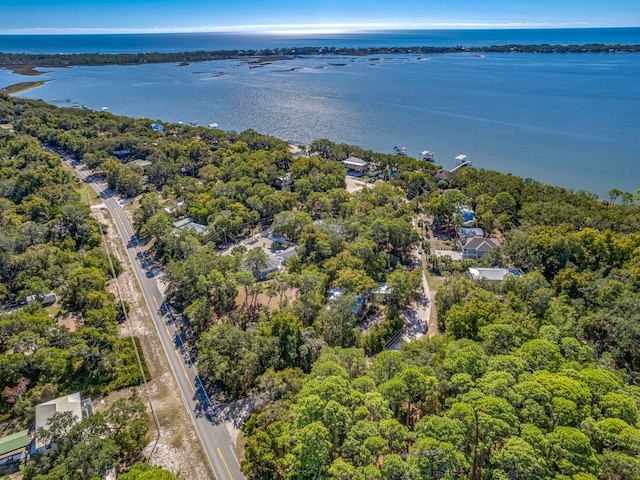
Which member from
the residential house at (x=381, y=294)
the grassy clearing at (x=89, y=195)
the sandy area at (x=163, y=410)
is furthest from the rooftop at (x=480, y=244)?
the grassy clearing at (x=89, y=195)

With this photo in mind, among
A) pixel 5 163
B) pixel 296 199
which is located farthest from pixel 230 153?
pixel 5 163

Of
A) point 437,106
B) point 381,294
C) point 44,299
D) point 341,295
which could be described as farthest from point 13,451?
point 437,106

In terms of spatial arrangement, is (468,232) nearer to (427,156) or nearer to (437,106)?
(427,156)

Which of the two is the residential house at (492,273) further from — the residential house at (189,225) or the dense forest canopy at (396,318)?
the residential house at (189,225)

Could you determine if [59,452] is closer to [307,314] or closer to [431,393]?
[307,314]

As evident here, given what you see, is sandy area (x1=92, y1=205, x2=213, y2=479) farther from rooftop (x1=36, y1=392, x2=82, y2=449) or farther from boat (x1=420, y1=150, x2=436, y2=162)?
boat (x1=420, y1=150, x2=436, y2=162)

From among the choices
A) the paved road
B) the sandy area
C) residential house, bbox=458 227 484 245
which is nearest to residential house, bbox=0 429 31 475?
Result: the sandy area

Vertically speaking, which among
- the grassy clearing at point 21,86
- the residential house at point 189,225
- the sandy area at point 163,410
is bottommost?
the sandy area at point 163,410
